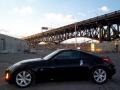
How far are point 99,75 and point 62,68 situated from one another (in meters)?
1.33

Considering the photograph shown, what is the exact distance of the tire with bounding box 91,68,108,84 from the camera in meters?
9.05

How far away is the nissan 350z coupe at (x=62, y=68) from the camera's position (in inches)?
330

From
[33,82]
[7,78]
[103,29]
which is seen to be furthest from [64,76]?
[103,29]

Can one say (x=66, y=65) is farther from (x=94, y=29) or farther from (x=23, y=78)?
(x=94, y=29)

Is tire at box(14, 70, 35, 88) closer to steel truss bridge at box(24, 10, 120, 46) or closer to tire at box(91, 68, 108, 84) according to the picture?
tire at box(91, 68, 108, 84)

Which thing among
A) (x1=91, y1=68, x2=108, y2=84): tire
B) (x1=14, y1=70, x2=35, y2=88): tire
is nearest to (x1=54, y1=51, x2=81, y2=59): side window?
(x1=91, y1=68, x2=108, y2=84): tire

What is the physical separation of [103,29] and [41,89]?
2087 inches

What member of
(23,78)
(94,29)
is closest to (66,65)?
(23,78)

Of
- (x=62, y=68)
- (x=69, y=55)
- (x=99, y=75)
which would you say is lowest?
(x=99, y=75)

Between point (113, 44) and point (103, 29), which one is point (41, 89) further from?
point (113, 44)

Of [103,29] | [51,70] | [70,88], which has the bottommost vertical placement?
[70,88]

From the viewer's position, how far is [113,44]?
6669 cm

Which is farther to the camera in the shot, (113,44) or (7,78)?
(113,44)

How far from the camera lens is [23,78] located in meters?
8.34
